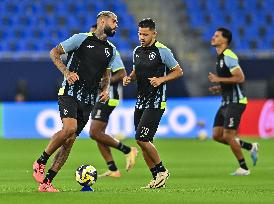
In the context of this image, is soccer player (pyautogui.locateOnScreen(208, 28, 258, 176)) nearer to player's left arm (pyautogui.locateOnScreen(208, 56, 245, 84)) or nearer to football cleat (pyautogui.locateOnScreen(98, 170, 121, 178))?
player's left arm (pyautogui.locateOnScreen(208, 56, 245, 84))

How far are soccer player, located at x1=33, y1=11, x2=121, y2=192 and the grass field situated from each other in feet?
1.45

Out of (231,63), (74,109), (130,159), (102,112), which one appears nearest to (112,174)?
(130,159)

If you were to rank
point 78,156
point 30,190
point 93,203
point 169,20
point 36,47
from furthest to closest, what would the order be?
point 169,20, point 36,47, point 78,156, point 30,190, point 93,203

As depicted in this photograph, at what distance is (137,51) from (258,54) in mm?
16234

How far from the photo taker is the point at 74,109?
11.6 meters

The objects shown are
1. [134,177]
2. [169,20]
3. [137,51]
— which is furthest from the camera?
[169,20]

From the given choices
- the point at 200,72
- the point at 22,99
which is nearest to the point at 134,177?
the point at 22,99

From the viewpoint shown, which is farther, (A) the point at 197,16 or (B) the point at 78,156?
(A) the point at 197,16

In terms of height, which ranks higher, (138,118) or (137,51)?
(137,51)

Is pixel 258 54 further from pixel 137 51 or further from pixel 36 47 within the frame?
pixel 137 51

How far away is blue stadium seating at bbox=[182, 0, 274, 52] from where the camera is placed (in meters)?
30.3

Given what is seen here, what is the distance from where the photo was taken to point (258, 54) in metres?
28.6

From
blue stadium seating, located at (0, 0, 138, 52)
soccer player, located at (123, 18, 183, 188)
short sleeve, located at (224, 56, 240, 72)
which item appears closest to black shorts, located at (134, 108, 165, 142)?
soccer player, located at (123, 18, 183, 188)

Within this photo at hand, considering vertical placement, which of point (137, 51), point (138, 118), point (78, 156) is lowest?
point (78, 156)
